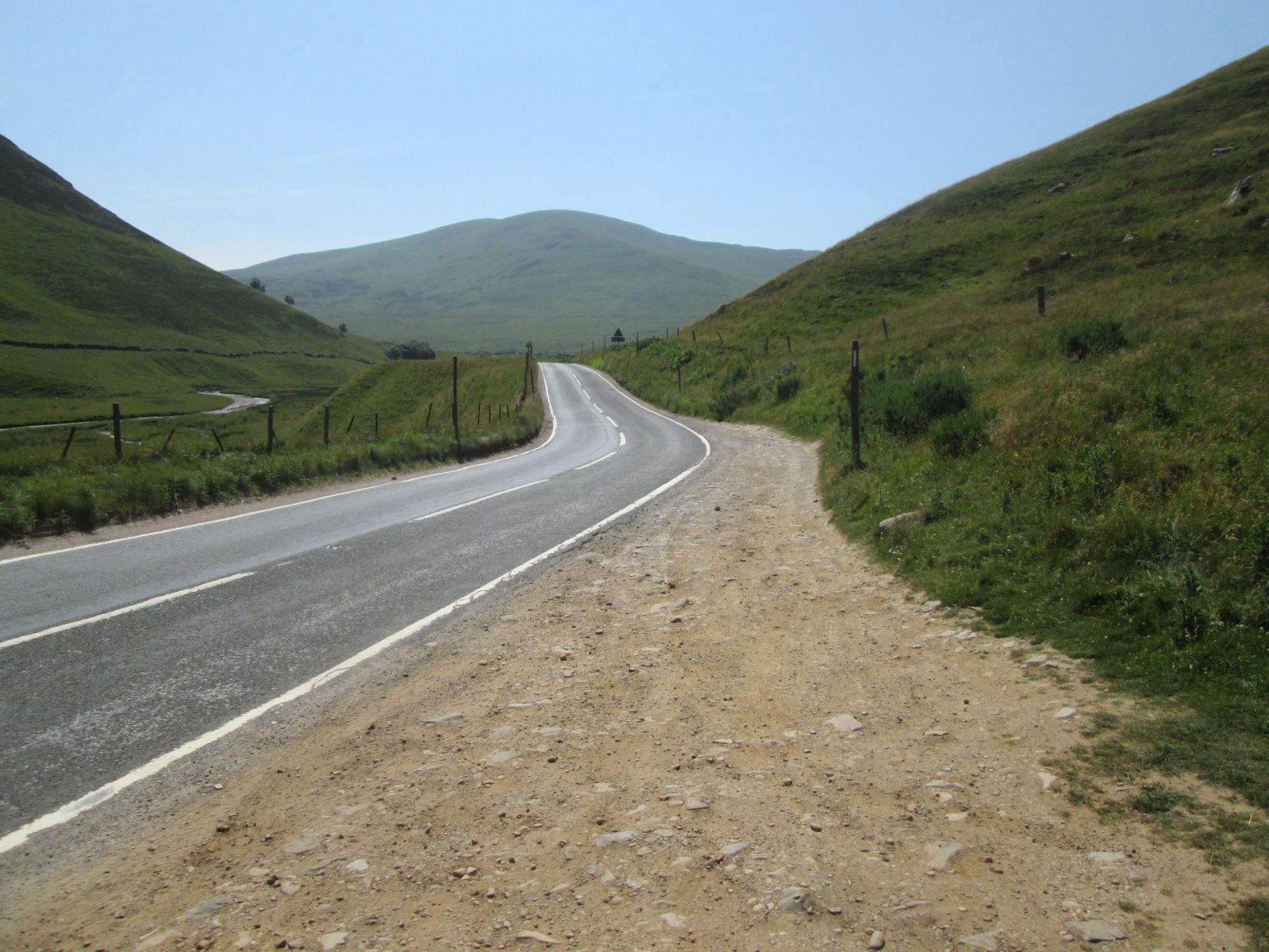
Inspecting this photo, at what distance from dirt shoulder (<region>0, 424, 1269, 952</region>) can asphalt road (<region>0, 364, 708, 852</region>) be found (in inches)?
27.7

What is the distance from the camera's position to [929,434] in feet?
41.1

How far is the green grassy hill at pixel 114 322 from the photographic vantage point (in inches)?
3691

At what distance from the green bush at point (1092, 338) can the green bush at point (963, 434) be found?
5406 millimetres

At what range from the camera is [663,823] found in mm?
4004

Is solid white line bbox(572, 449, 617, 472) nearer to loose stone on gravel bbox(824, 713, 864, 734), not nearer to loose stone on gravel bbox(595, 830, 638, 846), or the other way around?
loose stone on gravel bbox(824, 713, 864, 734)

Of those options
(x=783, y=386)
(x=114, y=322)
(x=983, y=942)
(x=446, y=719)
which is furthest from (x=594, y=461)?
(x=114, y=322)

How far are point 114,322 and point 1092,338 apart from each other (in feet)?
485

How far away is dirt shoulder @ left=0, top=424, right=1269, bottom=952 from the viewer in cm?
326

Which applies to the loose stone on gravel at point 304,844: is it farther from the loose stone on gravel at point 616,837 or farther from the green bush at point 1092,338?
the green bush at point 1092,338

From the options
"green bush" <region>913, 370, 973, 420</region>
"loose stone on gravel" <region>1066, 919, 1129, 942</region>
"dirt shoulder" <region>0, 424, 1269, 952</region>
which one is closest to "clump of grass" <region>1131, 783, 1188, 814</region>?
"dirt shoulder" <region>0, 424, 1269, 952</region>

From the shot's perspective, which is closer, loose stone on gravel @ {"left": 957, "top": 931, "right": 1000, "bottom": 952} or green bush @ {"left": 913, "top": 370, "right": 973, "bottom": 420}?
loose stone on gravel @ {"left": 957, "top": 931, "right": 1000, "bottom": 952}

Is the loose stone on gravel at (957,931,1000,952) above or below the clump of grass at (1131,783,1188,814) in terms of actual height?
below

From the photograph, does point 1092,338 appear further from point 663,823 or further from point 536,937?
point 536,937

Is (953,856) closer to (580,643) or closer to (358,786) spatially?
(358,786)
